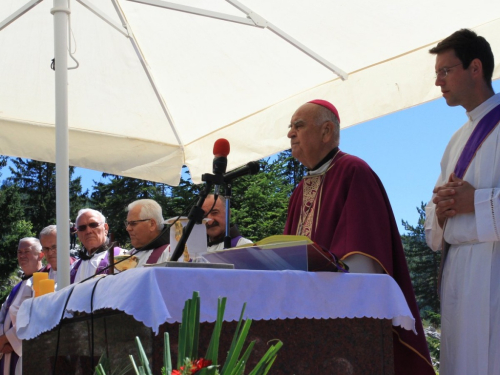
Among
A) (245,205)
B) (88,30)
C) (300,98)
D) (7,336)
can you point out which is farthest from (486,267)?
(245,205)

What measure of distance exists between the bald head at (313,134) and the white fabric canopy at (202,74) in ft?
2.90

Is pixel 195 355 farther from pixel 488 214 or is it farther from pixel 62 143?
pixel 62 143

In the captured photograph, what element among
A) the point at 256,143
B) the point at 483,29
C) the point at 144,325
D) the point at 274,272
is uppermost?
the point at 483,29

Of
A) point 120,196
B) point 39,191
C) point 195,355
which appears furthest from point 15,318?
point 39,191

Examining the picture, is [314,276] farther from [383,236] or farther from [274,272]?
[383,236]

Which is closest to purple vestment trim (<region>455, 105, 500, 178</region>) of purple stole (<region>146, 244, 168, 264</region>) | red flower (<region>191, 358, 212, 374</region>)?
red flower (<region>191, 358, 212, 374</region>)

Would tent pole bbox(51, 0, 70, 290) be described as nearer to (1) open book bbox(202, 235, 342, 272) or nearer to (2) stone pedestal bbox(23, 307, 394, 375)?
(2) stone pedestal bbox(23, 307, 394, 375)

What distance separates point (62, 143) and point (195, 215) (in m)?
1.84

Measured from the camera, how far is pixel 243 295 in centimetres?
249

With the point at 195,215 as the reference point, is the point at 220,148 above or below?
above

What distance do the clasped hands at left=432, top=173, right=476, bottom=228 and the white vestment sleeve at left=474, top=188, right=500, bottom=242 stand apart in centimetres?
6

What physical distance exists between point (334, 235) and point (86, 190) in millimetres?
30435

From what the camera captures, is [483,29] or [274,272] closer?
[274,272]

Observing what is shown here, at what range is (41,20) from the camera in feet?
17.5
